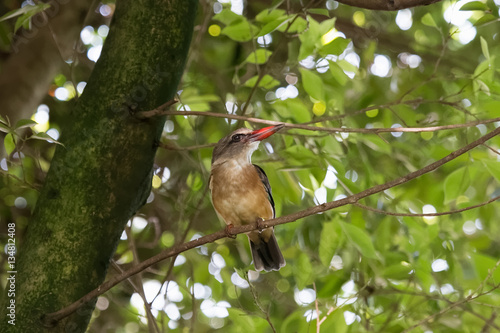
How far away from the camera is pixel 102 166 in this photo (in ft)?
8.06

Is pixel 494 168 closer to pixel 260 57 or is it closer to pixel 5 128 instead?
pixel 260 57

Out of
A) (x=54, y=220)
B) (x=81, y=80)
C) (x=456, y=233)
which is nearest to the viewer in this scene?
(x=54, y=220)

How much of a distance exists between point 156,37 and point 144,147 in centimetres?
51

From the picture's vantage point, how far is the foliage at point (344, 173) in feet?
9.77

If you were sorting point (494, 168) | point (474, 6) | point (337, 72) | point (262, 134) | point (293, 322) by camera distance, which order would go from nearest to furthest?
1. point (474, 6)
2. point (494, 168)
3. point (293, 322)
4. point (337, 72)
5. point (262, 134)

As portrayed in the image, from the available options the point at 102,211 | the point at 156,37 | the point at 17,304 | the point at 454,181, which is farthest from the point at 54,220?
the point at 454,181

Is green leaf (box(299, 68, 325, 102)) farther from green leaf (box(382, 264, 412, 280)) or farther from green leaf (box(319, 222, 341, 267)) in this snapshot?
green leaf (box(382, 264, 412, 280))

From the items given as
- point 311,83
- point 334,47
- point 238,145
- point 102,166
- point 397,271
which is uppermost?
point 102,166

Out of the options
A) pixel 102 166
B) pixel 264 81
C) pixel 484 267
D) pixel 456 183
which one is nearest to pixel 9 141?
pixel 102 166

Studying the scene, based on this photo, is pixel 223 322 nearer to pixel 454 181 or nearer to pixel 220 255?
pixel 220 255

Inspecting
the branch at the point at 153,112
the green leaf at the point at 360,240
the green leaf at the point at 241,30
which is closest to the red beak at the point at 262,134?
the green leaf at the point at 241,30

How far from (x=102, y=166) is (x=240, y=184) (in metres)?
1.16

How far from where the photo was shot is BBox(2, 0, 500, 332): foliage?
2.98 metres

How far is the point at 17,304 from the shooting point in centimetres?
222
